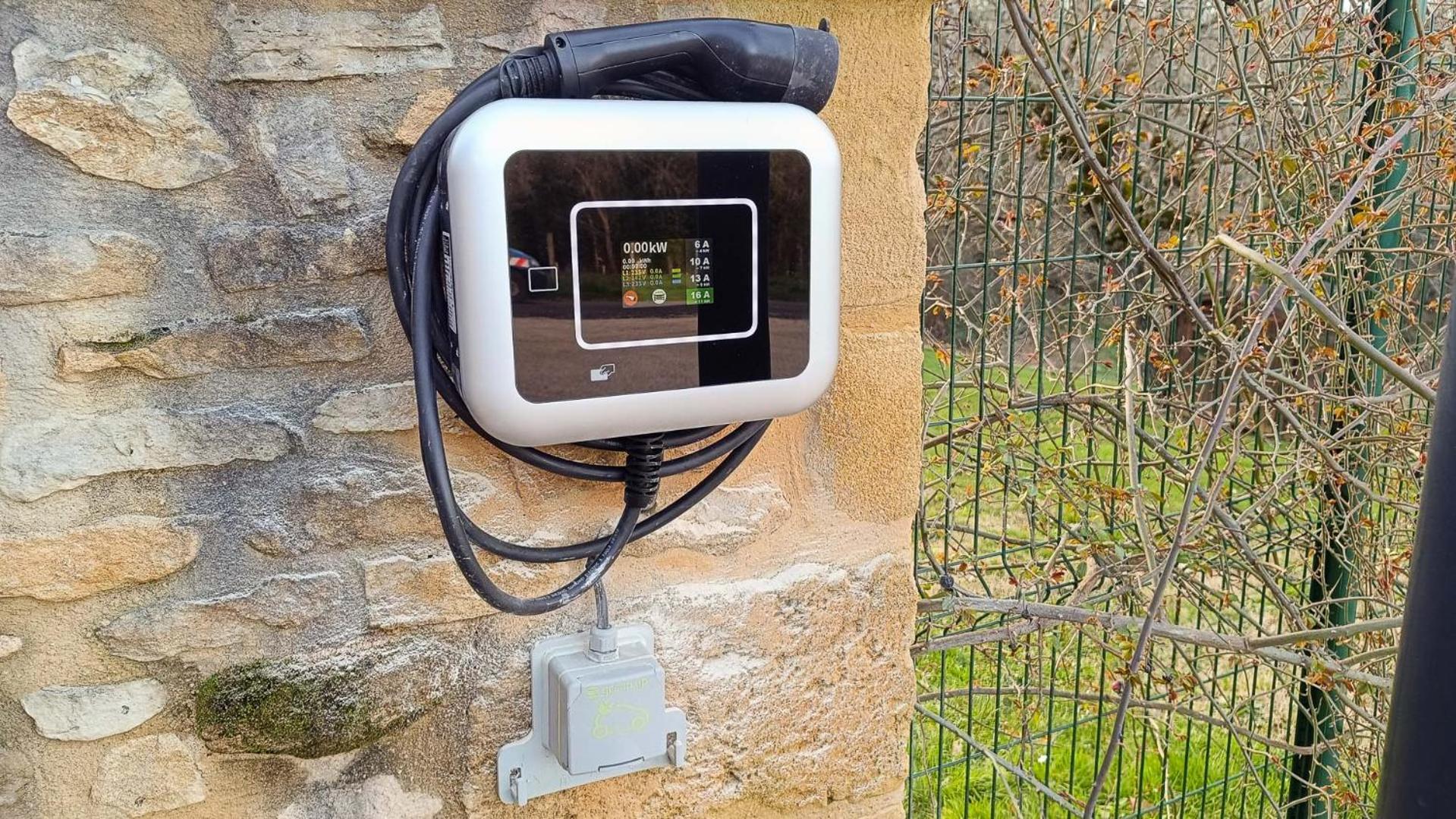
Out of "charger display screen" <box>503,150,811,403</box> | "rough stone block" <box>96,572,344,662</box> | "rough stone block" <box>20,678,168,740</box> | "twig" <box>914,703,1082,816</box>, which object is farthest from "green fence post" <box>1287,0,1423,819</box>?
"rough stone block" <box>20,678,168,740</box>

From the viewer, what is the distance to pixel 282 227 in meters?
1.00

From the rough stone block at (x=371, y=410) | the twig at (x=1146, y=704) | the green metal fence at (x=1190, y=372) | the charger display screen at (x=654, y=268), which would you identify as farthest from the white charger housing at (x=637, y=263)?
the twig at (x=1146, y=704)

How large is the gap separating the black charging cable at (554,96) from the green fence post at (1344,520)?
1.90m

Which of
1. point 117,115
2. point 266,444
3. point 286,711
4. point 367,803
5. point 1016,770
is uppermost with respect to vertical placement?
point 117,115

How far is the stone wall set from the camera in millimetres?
950

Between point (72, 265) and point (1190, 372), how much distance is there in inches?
91.5

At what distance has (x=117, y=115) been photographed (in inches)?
36.8

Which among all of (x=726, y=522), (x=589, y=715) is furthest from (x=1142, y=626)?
(x=589, y=715)

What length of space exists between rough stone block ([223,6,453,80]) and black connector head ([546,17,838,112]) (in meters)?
0.14

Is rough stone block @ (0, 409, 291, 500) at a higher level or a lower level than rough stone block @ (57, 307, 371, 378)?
lower

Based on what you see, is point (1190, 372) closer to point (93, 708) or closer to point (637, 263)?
point (637, 263)

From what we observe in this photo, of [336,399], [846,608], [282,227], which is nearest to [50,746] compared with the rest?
[336,399]

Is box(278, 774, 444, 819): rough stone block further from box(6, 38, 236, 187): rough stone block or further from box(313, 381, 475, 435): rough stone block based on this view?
box(6, 38, 236, 187): rough stone block

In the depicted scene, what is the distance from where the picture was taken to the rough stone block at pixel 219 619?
1021mm
